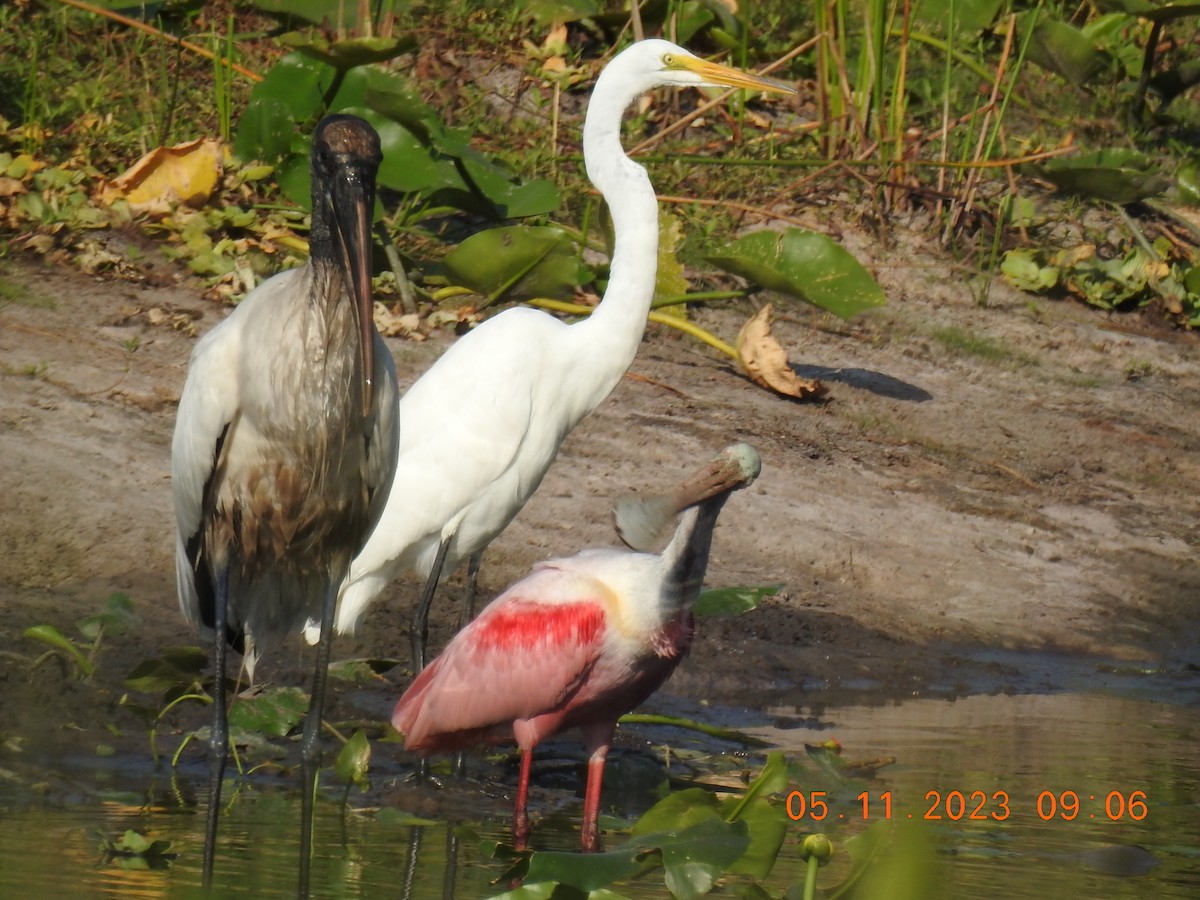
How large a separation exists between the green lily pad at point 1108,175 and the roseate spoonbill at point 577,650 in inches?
202

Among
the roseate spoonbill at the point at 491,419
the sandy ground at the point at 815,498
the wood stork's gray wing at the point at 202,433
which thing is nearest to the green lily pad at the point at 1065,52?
the sandy ground at the point at 815,498

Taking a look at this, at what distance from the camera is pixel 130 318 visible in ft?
22.8

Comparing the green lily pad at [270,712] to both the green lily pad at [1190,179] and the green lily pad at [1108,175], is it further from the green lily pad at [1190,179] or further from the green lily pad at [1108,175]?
the green lily pad at [1190,179]

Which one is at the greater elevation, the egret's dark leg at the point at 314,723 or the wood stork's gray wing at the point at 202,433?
the wood stork's gray wing at the point at 202,433

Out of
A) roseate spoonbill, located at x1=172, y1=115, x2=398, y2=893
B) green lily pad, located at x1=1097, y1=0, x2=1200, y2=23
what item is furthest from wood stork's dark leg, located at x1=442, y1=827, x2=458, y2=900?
green lily pad, located at x1=1097, y1=0, x2=1200, y2=23

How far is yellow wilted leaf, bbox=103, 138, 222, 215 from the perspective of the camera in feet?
25.2

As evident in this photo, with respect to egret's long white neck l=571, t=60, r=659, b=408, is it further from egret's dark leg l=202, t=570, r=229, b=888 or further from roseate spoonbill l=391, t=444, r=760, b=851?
egret's dark leg l=202, t=570, r=229, b=888

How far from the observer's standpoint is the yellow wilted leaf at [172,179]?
7.70 meters

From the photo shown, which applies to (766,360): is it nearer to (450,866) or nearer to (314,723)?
(314,723)

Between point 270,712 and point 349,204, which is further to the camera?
point 270,712

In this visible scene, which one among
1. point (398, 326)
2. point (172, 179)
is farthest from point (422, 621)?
point (172, 179)

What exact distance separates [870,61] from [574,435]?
333 cm

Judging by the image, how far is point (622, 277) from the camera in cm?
523

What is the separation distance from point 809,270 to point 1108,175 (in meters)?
2.30
